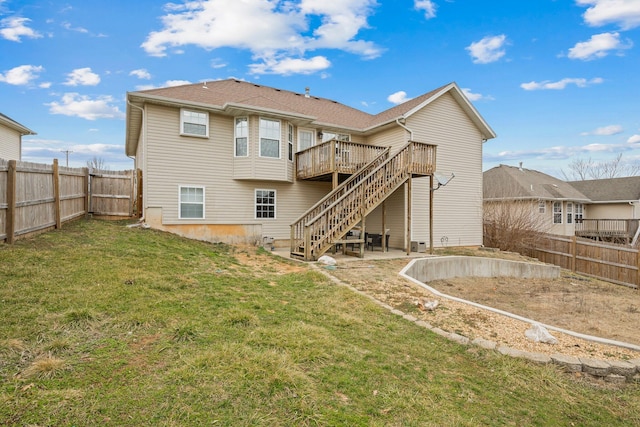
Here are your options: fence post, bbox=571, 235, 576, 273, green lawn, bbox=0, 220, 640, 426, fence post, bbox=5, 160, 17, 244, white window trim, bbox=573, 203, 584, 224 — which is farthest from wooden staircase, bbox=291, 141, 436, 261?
white window trim, bbox=573, 203, 584, 224

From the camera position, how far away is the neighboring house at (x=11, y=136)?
58.7ft

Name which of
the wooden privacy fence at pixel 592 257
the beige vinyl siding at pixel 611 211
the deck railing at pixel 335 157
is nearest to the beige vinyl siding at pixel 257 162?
the deck railing at pixel 335 157

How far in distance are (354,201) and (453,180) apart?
716 cm

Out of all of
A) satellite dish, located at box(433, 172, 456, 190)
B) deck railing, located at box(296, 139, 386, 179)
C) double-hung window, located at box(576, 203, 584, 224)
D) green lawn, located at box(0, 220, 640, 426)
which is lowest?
green lawn, located at box(0, 220, 640, 426)

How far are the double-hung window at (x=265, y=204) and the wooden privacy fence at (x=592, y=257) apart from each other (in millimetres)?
12972

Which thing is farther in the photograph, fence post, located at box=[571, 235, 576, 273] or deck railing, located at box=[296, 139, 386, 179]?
fence post, located at box=[571, 235, 576, 273]

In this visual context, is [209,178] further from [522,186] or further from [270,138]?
[522,186]

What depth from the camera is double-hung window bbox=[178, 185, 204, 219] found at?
40.8ft

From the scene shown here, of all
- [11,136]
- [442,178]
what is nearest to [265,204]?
[442,178]

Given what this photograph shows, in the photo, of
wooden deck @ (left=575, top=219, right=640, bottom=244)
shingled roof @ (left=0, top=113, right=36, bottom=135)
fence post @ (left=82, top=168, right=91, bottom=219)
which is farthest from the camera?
wooden deck @ (left=575, top=219, right=640, bottom=244)

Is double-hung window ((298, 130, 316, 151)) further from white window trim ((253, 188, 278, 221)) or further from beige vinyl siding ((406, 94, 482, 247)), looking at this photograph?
beige vinyl siding ((406, 94, 482, 247))

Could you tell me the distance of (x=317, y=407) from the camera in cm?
280

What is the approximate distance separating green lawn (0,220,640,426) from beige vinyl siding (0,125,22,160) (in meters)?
17.4

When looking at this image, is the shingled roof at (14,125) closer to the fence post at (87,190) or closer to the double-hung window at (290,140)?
the fence post at (87,190)
